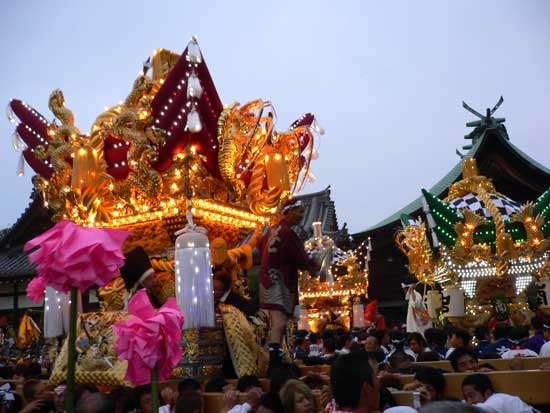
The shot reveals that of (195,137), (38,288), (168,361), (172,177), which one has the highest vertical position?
(195,137)

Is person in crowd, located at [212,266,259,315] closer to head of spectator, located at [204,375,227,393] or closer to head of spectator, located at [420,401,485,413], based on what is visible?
head of spectator, located at [204,375,227,393]

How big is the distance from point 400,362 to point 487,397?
2.33m

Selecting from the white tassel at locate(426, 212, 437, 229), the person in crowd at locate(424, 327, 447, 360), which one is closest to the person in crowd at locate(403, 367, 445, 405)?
the person in crowd at locate(424, 327, 447, 360)

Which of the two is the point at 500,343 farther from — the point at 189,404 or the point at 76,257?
the point at 76,257

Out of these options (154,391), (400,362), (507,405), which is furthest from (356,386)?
(400,362)

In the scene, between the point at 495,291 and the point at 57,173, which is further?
the point at 495,291

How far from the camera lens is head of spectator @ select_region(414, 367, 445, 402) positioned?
4820 mm

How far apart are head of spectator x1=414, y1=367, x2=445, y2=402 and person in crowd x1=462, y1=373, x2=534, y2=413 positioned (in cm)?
28

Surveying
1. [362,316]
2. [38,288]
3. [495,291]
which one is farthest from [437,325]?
[38,288]

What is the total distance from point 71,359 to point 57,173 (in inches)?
266

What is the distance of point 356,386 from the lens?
125 inches

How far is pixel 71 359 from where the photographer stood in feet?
9.81

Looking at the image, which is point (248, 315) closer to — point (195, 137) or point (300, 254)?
point (300, 254)

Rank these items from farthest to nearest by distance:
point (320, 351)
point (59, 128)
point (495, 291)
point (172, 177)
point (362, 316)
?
point (362, 316) → point (495, 291) → point (320, 351) → point (59, 128) → point (172, 177)
